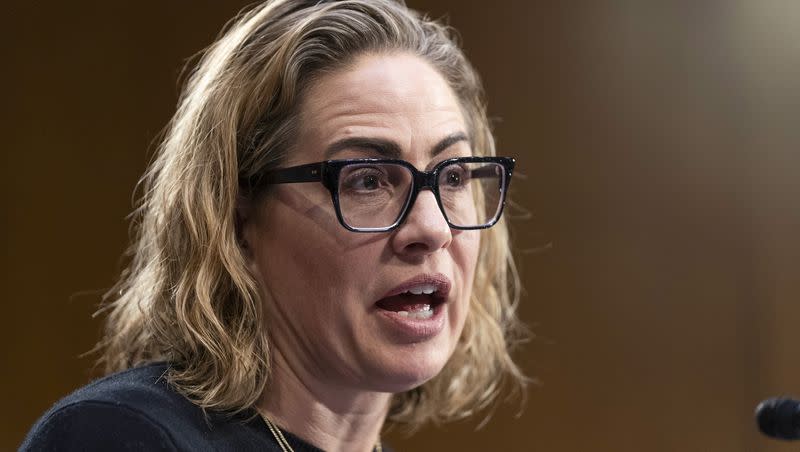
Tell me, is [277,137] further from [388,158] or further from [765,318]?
[765,318]

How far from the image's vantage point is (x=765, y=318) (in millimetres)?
2537

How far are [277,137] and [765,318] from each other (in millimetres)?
1575

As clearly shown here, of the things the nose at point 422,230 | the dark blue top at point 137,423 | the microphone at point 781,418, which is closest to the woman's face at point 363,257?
the nose at point 422,230

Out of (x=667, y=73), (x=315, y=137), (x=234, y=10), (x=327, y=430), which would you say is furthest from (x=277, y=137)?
(x=667, y=73)

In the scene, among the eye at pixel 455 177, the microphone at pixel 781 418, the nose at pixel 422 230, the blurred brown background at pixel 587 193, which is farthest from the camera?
the blurred brown background at pixel 587 193

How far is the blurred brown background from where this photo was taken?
250 centimetres

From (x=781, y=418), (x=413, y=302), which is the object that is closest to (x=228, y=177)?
(x=413, y=302)

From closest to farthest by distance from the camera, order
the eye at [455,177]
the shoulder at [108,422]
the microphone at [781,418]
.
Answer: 1. the microphone at [781,418]
2. the shoulder at [108,422]
3. the eye at [455,177]

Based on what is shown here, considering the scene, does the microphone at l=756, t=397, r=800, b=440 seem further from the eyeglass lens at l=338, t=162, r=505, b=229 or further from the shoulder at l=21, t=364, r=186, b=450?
the shoulder at l=21, t=364, r=186, b=450

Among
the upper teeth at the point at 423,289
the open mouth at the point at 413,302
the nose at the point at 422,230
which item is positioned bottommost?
the open mouth at the point at 413,302

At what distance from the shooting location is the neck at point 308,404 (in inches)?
58.2

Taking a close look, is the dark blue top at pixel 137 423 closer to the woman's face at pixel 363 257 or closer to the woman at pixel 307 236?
the woman at pixel 307 236

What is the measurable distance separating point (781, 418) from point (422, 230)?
54 centimetres

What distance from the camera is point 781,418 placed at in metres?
1.04
